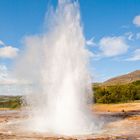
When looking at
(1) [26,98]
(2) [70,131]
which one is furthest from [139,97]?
(2) [70,131]

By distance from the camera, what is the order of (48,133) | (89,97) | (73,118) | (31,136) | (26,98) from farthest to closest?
(26,98) → (89,97) → (73,118) → (48,133) → (31,136)

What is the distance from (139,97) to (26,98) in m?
69.2

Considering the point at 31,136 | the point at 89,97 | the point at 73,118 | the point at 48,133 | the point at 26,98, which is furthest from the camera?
the point at 26,98

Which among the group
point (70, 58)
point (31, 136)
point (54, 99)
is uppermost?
point (70, 58)

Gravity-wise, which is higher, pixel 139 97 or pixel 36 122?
pixel 139 97

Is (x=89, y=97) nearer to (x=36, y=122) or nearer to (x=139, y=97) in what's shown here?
(x=36, y=122)

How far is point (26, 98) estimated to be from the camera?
38875mm

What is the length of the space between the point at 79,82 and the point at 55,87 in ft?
7.77

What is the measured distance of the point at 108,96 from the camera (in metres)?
99.6

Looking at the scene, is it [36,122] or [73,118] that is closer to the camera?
[73,118]

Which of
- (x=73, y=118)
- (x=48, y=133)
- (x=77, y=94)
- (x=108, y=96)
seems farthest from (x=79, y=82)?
(x=108, y=96)

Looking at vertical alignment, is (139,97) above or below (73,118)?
above

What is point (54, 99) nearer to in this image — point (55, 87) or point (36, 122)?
point (55, 87)

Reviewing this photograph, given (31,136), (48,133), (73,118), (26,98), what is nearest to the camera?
(31,136)
